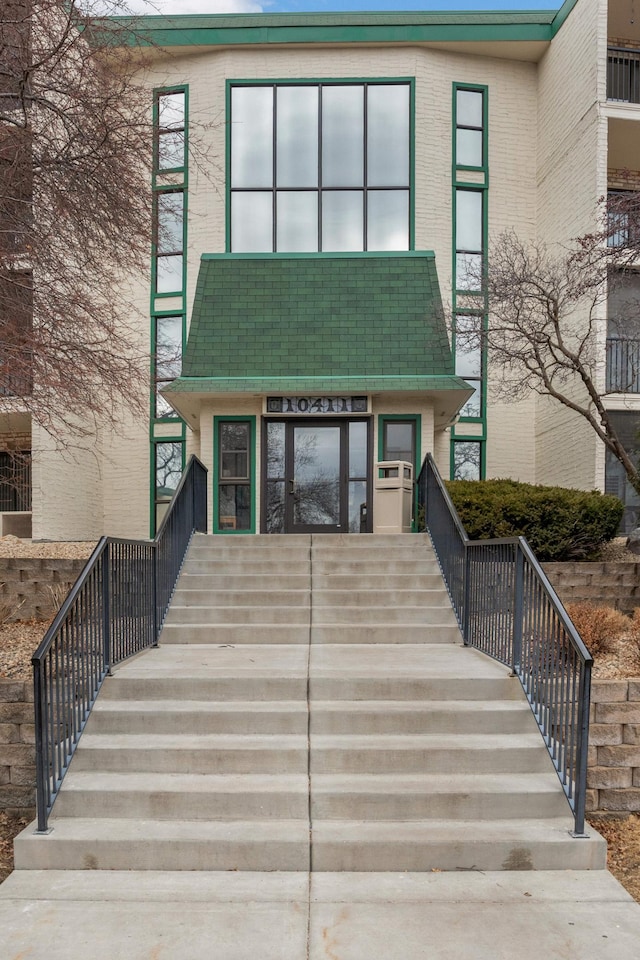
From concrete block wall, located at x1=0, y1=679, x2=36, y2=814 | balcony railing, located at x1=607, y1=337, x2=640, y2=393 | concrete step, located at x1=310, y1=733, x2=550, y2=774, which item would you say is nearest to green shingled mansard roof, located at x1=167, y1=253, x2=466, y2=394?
balcony railing, located at x1=607, y1=337, x2=640, y2=393

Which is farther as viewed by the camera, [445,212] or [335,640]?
[445,212]

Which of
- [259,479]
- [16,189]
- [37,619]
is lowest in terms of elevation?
→ [37,619]

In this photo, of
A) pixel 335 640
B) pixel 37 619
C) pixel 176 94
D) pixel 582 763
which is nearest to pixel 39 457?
pixel 37 619

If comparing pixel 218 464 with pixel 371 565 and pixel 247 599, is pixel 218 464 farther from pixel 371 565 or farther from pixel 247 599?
pixel 247 599

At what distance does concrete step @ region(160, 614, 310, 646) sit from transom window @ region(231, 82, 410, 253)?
11419mm

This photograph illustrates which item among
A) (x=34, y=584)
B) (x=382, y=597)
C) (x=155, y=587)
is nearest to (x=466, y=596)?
(x=382, y=597)

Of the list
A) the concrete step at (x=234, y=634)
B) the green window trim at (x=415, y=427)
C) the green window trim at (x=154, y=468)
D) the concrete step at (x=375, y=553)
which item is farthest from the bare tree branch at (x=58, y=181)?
the green window trim at (x=154, y=468)

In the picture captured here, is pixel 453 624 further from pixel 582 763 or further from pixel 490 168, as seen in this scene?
pixel 490 168

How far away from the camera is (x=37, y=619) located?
8656mm

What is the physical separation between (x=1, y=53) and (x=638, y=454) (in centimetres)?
1184

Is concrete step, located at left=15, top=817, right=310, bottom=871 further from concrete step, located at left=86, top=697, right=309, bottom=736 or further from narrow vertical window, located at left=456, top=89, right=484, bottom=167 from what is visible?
narrow vertical window, located at left=456, top=89, right=484, bottom=167

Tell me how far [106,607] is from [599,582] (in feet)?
19.9

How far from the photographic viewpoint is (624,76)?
54.5 feet

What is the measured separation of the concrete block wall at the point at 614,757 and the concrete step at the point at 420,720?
59 cm
